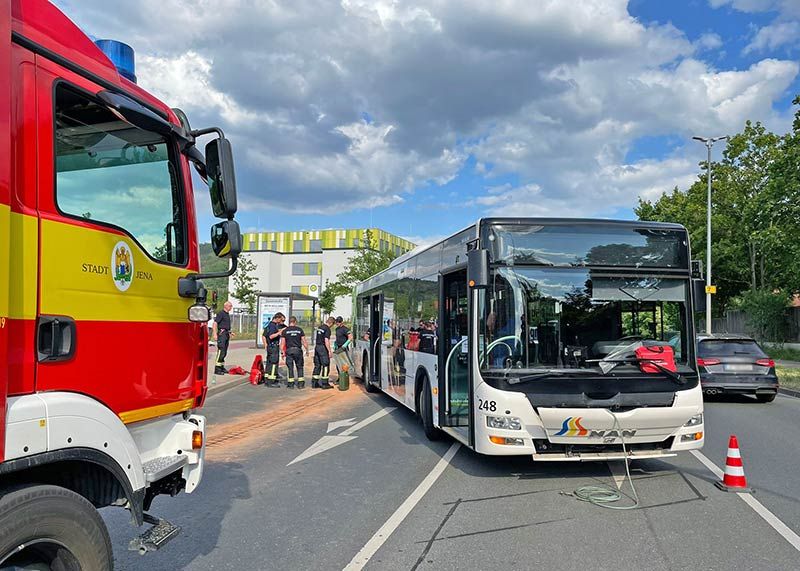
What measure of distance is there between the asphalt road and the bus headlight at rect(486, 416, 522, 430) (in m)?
0.64

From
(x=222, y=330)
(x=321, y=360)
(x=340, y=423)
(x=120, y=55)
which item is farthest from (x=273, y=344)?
(x=120, y=55)

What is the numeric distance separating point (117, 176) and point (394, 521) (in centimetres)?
359

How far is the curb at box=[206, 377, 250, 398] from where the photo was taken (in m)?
14.6

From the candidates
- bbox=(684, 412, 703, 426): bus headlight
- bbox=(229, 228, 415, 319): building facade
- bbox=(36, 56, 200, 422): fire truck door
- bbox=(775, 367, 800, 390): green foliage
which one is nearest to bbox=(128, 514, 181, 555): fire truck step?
bbox=(36, 56, 200, 422): fire truck door

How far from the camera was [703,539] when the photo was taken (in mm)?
5000

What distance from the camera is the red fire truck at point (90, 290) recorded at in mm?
2639

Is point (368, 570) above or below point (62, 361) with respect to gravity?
below

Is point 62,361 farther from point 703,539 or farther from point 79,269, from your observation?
point 703,539

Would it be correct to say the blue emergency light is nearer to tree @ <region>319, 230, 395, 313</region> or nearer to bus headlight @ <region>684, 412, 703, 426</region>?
bus headlight @ <region>684, 412, 703, 426</region>

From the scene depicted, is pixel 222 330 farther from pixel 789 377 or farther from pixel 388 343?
pixel 789 377

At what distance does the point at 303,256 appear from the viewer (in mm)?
91125

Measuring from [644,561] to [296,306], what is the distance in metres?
69.2

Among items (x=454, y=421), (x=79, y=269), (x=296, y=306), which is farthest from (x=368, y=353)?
(x=296, y=306)

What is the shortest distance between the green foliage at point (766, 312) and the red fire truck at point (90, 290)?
31540mm
